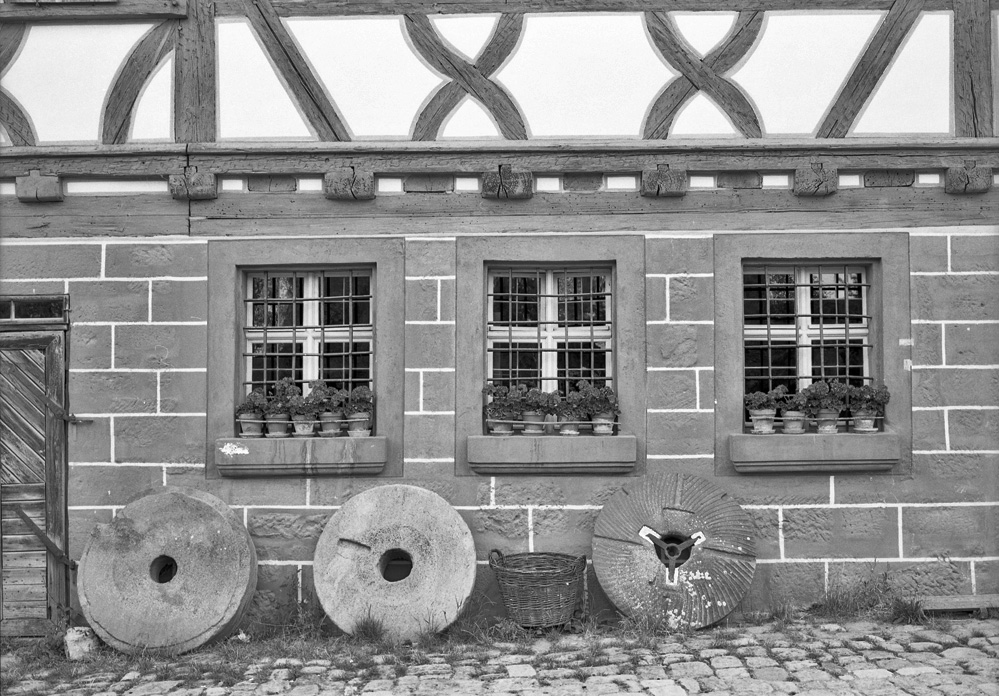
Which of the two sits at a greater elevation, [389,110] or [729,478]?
[389,110]

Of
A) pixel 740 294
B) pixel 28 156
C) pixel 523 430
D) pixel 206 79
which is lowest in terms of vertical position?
pixel 523 430

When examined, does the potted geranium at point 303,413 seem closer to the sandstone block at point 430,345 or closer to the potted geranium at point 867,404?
the sandstone block at point 430,345

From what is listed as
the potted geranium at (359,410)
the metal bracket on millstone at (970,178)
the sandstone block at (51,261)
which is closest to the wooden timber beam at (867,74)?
the metal bracket on millstone at (970,178)

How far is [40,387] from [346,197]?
2.15m

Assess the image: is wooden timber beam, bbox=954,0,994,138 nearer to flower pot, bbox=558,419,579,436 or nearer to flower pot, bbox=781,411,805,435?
flower pot, bbox=781,411,805,435

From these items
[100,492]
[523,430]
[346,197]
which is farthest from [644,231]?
[100,492]

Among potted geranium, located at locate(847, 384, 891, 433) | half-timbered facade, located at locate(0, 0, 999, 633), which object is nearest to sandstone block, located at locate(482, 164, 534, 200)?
half-timbered facade, located at locate(0, 0, 999, 633)

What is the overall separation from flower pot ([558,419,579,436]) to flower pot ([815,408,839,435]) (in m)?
1.44

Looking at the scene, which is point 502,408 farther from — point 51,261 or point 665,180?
point 51,261

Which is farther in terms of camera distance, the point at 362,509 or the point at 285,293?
the point at 285,293

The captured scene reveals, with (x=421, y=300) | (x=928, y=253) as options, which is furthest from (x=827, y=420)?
(x=421, y=300)

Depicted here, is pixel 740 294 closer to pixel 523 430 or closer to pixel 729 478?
pixel 729 478

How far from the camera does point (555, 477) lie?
5.46 metres

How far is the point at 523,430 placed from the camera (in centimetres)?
551
